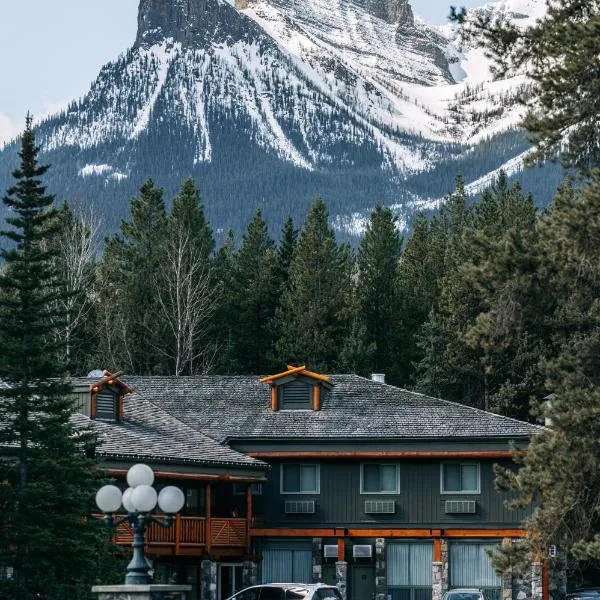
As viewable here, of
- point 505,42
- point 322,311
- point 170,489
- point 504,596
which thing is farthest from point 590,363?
point 322,311

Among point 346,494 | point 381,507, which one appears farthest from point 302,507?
point 381,507

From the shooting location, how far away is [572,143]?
35.2m

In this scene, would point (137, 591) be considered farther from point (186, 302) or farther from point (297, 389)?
point (186, 302)

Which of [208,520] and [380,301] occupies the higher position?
[380,301]

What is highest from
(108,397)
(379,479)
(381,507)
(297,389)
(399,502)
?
(297,389)

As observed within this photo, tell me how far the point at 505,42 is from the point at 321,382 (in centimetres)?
2877

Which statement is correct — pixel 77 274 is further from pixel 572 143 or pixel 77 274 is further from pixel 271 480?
pixel 572 143

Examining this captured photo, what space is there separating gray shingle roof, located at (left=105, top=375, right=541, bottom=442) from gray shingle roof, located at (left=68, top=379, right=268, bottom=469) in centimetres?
133

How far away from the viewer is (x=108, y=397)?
57.6 m

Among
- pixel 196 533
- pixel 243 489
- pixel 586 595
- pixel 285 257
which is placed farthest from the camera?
pixel 285 257

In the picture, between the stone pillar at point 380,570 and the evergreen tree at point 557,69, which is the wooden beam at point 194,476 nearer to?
the stone pillar at point 380,570

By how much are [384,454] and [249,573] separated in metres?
6.19

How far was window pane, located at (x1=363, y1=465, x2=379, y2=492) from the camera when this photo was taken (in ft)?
199

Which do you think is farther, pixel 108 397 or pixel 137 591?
pixel 108 397
